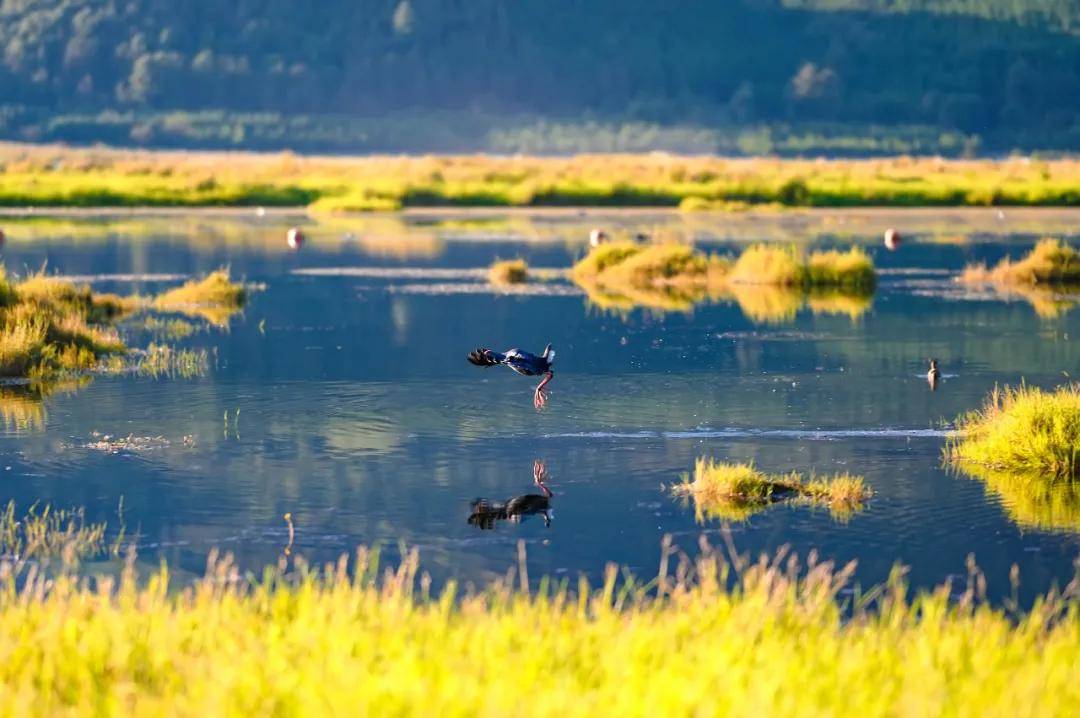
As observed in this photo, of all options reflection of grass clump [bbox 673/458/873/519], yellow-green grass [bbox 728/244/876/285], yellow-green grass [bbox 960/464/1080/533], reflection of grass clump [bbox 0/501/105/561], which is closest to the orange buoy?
yellow-green grass [bbox 728/244/876/285]

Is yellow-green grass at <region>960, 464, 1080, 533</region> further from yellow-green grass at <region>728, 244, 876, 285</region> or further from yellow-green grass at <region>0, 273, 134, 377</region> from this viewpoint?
yellow-green grass at <region>728, 244, 876, 285</region>

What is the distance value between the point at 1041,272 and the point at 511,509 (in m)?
28.9

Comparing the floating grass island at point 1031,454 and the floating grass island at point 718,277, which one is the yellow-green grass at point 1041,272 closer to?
the floating grass island at point 718,277

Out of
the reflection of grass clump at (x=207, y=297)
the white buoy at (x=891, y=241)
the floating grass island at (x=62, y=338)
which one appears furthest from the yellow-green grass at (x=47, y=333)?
the white buoy at (x=891, y=241)

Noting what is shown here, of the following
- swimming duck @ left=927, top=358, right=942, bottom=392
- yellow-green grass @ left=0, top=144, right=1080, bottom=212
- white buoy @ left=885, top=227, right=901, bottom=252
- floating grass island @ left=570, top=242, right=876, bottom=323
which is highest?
yellow-green grass @ left=0, top=144, right=1080, bottom=212

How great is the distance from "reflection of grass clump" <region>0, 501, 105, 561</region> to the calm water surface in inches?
13.2

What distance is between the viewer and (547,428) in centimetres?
2212

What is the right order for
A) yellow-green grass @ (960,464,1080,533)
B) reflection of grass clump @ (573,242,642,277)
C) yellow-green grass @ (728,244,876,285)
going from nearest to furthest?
yellow-green grass @ (960,464,1080,533) < yellow-green grass @ (728,244,876,285) < reflection of grass clump @ (573,242,642,277)

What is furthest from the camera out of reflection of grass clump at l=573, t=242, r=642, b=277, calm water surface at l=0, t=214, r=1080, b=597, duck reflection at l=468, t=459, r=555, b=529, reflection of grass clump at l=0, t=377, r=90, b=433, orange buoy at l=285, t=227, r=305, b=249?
orange buoy at l=285, t=227, r=305, b=249

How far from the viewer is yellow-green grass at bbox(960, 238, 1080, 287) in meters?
44.0

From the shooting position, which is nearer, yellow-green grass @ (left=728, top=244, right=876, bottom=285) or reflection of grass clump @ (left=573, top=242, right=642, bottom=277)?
yellow-green grass @ (left=728, top=244, right=876, bottom=285)

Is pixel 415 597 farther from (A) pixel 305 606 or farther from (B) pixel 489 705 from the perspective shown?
(B) pixel 489 705

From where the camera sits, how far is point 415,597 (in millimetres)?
13898

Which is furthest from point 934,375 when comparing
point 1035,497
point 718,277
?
point 718,277
